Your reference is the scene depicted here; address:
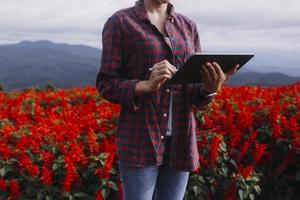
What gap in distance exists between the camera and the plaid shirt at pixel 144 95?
7.33 ft

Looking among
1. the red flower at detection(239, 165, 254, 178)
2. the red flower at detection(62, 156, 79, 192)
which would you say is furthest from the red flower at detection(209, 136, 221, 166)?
the red flower at detection(62, 156, 79, 192)

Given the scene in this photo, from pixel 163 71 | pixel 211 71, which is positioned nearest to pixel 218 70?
pixel 211 71

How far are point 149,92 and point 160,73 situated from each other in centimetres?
14

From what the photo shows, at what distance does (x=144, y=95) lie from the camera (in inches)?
88.3

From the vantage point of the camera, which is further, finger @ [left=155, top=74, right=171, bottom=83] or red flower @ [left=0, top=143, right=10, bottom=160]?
red flower @ [left=0, top=143, right=10, bottom=160]

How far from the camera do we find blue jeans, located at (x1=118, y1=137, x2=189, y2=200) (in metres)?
2.32

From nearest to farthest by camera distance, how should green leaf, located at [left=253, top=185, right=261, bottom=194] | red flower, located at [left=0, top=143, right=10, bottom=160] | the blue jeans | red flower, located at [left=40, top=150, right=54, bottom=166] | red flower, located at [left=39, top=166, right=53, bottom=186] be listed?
the blue jeans < red flower, located at [left=39, top=166, right=53, bottom=186] < red flower, located at [left=40, top=150, right=54, bottom=166] < red flower, located at [left=0, top=143, right=10, bottom=160] < green leaf, located at [left=253, top=185, right=261, bottom=194]

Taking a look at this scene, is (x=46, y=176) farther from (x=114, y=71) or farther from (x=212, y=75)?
(x=212, y=75)

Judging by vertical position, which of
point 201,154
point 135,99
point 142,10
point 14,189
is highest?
point 142,10

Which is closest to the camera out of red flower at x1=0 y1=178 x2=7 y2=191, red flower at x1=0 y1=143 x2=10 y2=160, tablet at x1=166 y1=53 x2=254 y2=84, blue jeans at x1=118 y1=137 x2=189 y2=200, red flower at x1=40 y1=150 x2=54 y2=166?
tablet at x1=166 y1=53 x2=254 y2=84

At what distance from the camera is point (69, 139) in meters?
4.13

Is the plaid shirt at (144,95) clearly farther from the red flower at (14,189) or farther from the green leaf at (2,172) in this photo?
the green leaf at (2,172)

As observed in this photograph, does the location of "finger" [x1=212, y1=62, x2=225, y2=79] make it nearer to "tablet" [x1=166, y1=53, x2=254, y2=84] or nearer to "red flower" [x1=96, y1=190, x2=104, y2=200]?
"tablet" [x1=166, y1=53, x2=254, y2=84]

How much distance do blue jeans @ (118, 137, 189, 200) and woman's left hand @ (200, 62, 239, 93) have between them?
34 centimetres
